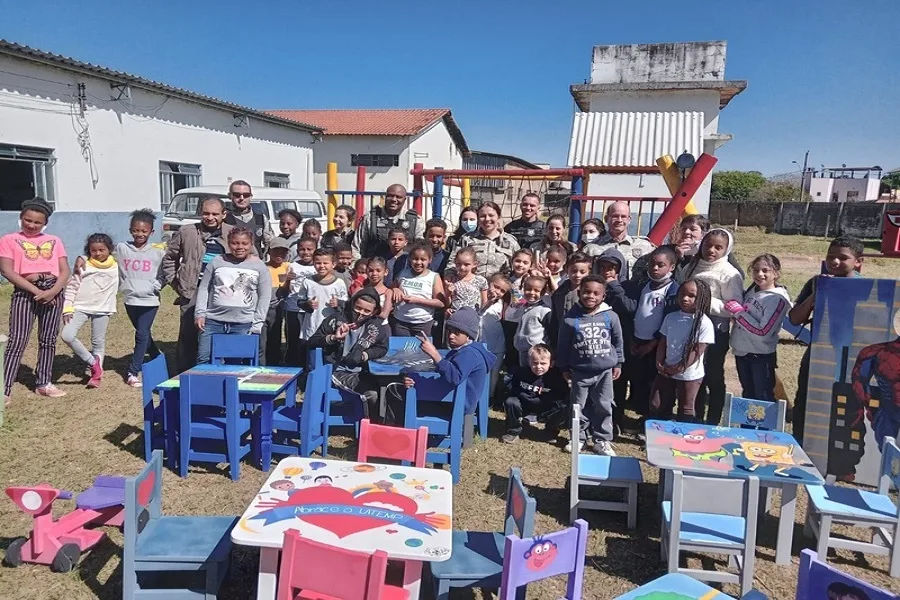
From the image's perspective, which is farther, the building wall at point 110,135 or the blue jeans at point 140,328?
the building wall at point 110,135

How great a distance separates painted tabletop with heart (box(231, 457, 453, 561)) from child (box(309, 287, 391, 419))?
1.49 meters

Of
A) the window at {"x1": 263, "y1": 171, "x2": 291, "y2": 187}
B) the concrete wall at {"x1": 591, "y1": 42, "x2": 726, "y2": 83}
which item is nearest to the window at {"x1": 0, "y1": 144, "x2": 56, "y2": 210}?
the window at {"x1": 263, "y1": 171, "x2": 291, "y2": 187}

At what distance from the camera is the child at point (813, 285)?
168 inches

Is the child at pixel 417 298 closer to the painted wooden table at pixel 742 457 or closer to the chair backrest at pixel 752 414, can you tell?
the painted wooden table at pixel 742 457

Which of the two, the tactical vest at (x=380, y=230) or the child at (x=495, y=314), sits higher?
the tactical vest at (x=380, y=230)

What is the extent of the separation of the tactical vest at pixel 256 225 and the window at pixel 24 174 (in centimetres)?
772

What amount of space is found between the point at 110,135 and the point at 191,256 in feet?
33.4

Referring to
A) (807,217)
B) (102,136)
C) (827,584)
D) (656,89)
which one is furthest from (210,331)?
(807,217)

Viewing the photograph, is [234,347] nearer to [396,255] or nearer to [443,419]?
[396,255]

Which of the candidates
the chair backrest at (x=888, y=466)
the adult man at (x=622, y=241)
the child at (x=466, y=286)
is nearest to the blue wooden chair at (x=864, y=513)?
the chair backrest at (x=888, y=466)

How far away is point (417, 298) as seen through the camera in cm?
499

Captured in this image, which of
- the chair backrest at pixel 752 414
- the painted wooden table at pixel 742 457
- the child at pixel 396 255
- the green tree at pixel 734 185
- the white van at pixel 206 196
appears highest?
the green tree at pixel 734 185

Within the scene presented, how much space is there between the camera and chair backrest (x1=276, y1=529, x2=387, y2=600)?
2.02 meters

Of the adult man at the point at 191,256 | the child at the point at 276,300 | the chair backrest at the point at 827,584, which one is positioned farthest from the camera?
the child at the point at 276,300
